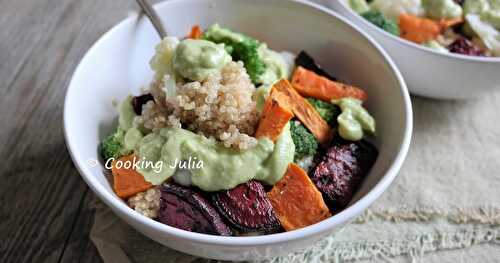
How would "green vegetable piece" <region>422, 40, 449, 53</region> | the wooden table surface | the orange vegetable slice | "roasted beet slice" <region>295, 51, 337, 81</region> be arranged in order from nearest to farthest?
1. the wooden table surface
2. "roasted beet slice" <region>295, 51, 337, 81</region>
3. "green vegetable piece" <region>422, 40, 449, 53</region>
4. the orange vegetable slice

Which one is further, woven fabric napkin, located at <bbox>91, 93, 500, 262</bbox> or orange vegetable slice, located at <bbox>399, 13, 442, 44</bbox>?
orange vegetable slice, located at <bbox>399, 13, 442, 44</bbox>

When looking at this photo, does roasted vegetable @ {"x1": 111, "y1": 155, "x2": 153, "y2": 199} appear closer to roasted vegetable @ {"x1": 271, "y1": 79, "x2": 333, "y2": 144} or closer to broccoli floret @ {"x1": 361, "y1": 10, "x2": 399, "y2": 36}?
roasted vegetable @ {"x1": 271, "y1": 79, "x2": 333, "y2": 144}

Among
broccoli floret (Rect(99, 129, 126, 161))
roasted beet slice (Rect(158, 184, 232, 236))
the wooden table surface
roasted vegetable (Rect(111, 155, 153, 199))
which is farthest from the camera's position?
the wooden table surface

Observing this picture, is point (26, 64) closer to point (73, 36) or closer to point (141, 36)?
point (73, 36)

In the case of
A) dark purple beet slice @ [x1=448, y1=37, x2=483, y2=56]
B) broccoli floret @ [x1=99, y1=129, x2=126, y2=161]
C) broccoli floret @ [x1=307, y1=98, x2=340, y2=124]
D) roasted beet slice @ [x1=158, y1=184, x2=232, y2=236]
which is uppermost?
broccoli floret @ [x1=99, y1=129, x2=126, y2=161]

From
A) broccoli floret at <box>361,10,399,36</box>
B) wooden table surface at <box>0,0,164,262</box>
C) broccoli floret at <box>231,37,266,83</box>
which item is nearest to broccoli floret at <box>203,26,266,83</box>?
broccoli floret at <box>231,37,266,83</box>

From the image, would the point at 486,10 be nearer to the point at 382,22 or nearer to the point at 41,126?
the point at 382,22

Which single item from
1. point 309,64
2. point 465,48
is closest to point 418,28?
point 465,48
